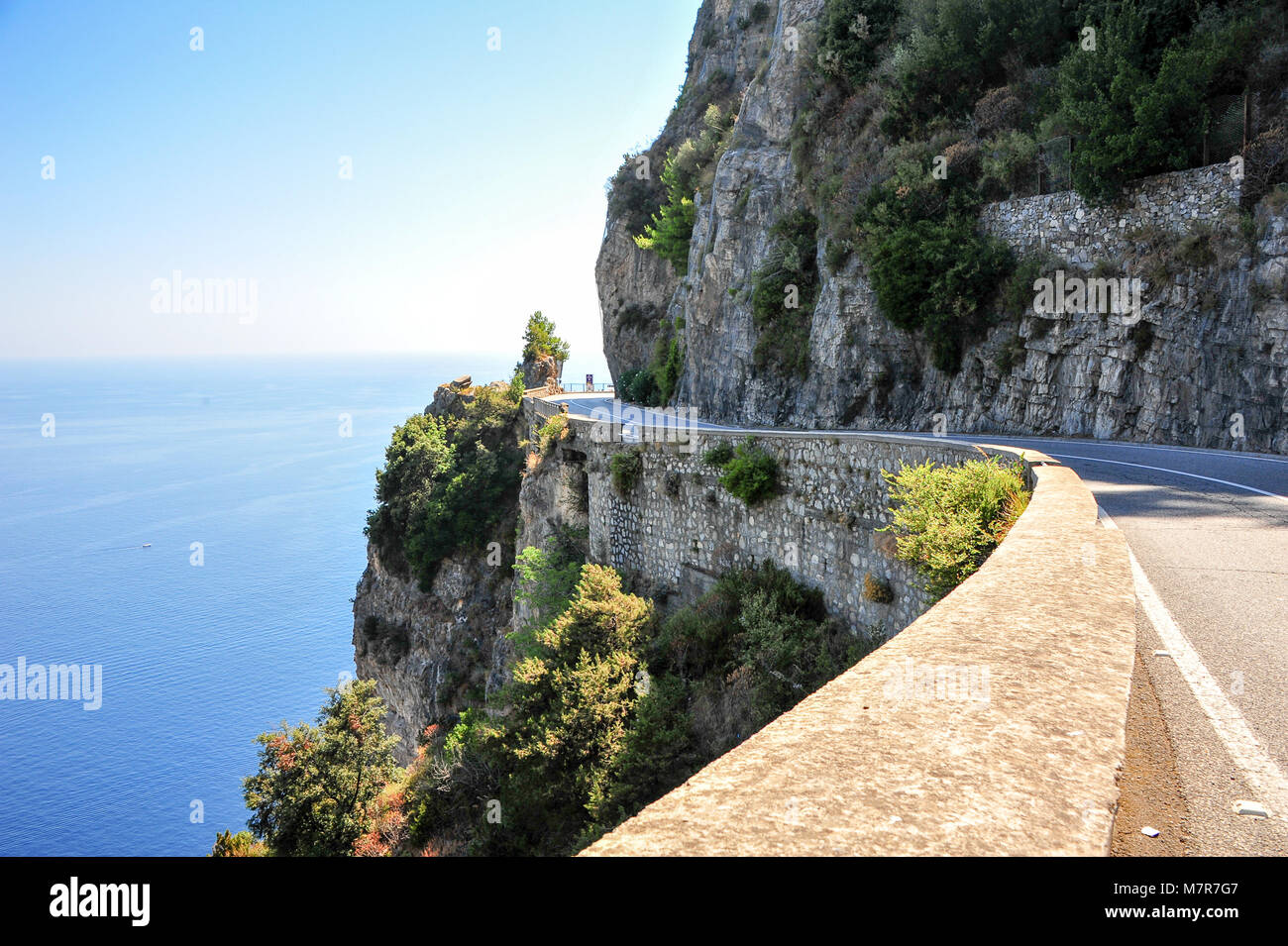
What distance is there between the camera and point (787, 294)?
2739 centimetres

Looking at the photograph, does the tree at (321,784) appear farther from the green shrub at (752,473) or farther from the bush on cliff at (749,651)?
the green shrub at (752,473)

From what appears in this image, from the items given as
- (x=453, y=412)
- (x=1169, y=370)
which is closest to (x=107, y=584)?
(x=453, y=412)

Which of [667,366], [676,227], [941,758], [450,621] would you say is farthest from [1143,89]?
[450,621]

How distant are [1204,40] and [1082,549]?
63.9ft

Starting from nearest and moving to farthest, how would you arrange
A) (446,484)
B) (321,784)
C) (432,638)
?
(321,784) < (432,638) < (446,484)

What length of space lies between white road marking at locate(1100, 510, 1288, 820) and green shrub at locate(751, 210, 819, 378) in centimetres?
2145

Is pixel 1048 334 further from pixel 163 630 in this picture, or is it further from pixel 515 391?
pixel 163 630

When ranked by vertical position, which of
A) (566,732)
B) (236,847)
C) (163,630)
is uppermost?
(566,732)

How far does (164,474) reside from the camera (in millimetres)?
142125

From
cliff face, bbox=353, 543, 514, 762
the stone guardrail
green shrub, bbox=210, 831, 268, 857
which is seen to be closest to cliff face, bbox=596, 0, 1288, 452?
cliff face, bbox=353, 543, 514, 762

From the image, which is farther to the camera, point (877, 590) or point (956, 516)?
point (877, 590)

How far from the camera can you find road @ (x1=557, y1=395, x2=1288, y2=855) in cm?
285

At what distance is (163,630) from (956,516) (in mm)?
92798

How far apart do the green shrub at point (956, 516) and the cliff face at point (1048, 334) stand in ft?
31.3
